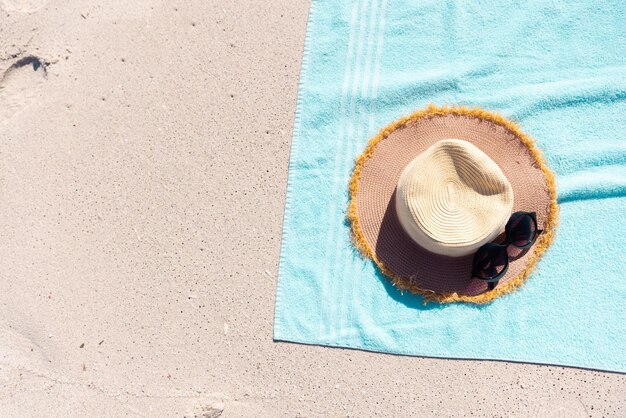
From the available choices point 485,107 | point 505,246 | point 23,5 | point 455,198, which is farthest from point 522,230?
point 23,5

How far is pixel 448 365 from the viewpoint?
97.0 inches

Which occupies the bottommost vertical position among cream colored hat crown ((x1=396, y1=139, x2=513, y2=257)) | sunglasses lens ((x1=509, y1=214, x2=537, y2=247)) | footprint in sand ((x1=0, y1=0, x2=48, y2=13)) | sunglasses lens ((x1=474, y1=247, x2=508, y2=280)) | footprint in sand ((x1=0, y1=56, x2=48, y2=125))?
sunglasses lens ((x1=474, y1=247, x2=508, y2=280))

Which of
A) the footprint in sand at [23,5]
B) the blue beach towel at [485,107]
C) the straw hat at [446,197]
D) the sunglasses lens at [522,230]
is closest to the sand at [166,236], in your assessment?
the footprint in sand at [23,5]

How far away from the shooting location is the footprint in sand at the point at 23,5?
2812 millimetres

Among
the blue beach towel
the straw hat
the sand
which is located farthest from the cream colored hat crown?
the sand

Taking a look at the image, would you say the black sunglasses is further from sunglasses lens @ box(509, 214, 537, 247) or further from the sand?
the sand

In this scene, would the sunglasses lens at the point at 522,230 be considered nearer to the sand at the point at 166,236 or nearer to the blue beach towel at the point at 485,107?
the blue beach towel at the point at 485,107

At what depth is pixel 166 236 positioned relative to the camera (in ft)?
8.67

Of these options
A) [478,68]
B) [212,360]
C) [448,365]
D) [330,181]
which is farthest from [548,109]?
[212,360]

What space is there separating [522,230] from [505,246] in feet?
0.36

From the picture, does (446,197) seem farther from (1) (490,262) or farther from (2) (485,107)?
(2) (485,107)

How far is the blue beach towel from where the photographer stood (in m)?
2.45

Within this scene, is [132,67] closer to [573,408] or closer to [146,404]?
[146,404]

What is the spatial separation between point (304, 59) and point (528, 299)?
176 centimetres
